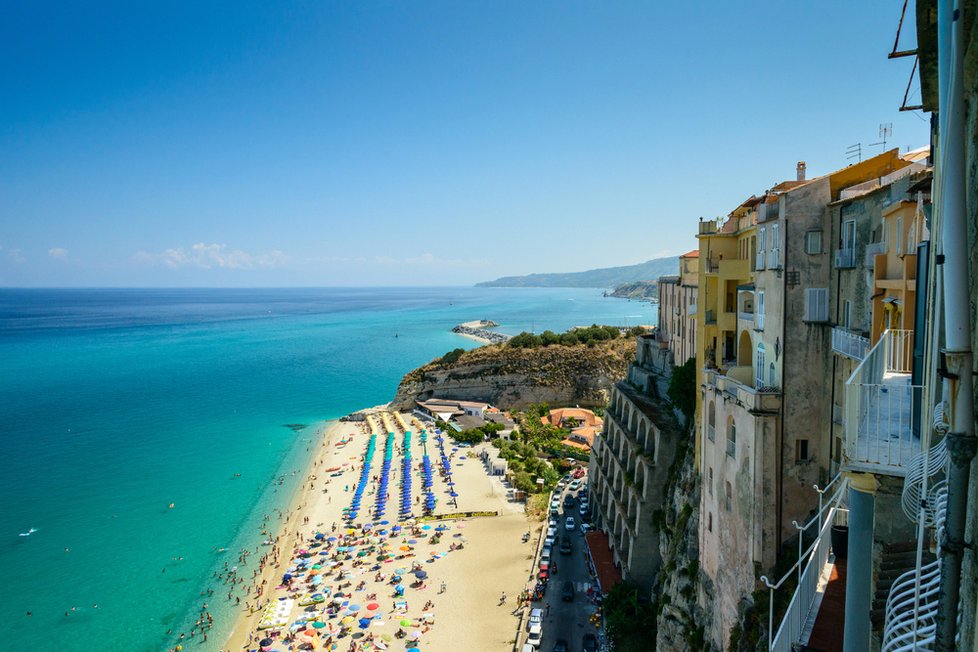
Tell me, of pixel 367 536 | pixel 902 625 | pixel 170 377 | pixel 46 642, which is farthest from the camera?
pixel 170 377

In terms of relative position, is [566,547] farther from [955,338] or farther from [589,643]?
[955,338]

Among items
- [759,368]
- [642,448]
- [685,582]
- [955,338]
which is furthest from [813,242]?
[642,448]

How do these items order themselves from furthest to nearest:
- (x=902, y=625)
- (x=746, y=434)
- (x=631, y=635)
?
(x=631, y=635) < (x=746, y=434) < (x=902, y=625)

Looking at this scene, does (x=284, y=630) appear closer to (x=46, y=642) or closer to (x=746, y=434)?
(x=46, y=642)

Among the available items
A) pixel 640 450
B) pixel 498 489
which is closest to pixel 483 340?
pixel 498 489

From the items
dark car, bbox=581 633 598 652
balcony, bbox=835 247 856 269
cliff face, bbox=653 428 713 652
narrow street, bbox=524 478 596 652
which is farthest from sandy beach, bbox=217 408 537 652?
balcony, bbox=835 247 856 269

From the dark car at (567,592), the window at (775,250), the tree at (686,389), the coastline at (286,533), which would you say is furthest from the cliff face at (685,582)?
the coastline at (286,533)
